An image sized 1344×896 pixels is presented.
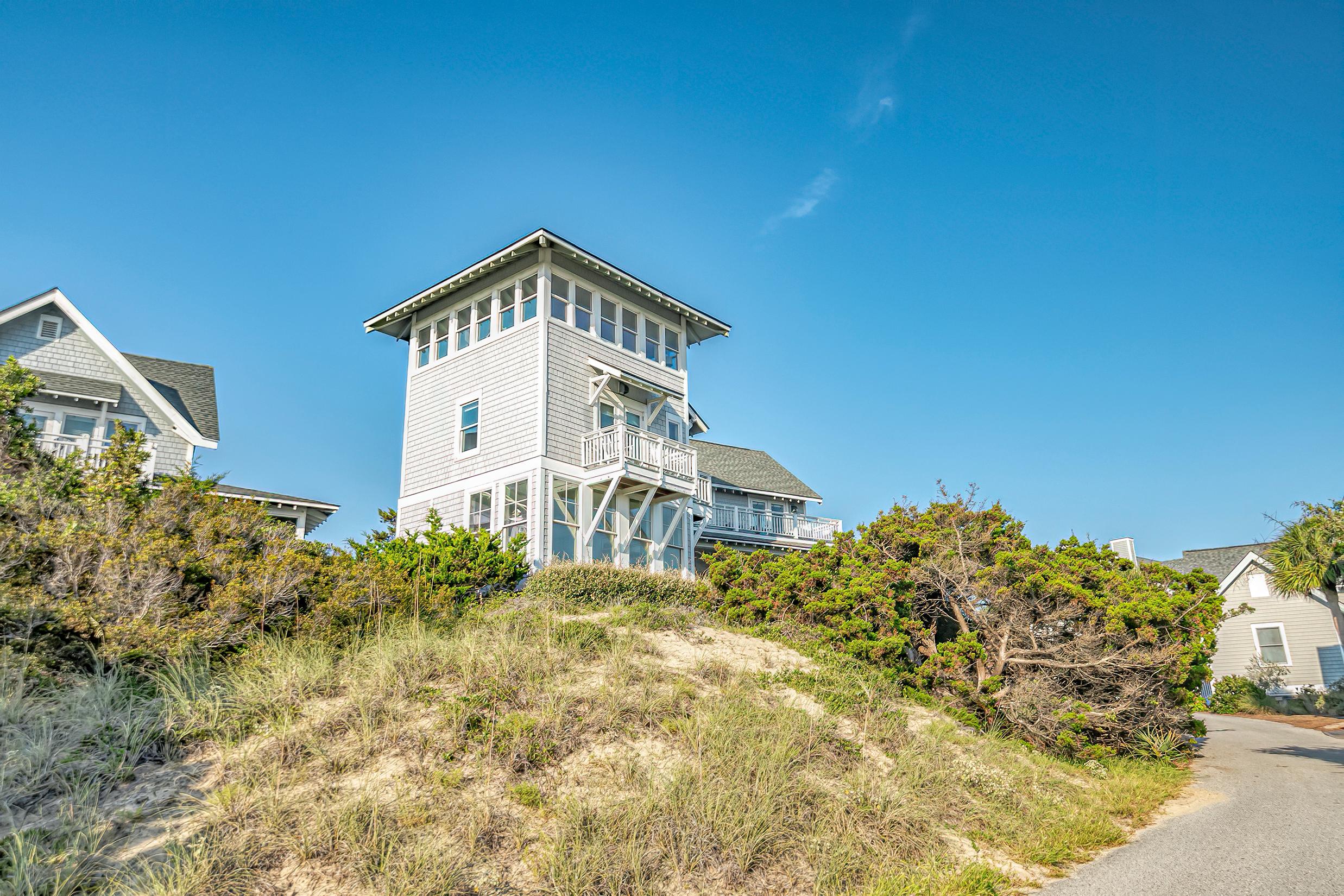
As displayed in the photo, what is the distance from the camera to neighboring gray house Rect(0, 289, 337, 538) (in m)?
19.7

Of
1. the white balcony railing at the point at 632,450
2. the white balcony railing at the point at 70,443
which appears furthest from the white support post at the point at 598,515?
the white balcony railing at the point at 70,443

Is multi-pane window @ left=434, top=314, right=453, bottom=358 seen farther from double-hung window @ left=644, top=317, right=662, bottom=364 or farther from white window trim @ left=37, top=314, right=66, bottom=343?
white window trim @ left=37, top=314, right=66, bottom=343

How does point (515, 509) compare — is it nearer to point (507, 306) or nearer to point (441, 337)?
point (507, 306)

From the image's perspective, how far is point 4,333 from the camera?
20.0 metres

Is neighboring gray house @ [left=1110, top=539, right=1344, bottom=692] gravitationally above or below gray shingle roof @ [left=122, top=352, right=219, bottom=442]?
below

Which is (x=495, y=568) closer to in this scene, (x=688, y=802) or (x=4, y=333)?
(x=688, y=802)

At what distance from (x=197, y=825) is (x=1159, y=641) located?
13867 mm

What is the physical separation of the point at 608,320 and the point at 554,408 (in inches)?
150

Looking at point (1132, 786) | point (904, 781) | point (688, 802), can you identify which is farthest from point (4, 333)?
point (1132, 786)

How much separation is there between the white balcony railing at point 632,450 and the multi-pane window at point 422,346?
634 cm

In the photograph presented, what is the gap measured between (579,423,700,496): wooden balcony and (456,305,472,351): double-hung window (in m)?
4.97

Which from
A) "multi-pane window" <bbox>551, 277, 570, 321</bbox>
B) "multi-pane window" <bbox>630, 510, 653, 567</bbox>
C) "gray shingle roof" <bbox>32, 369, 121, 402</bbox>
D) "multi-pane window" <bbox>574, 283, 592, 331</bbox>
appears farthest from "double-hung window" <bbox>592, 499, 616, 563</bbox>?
"gray shingle roof" <bbox>32, 369, 121, 402</bbox>

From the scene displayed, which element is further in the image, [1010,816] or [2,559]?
[1010,816]

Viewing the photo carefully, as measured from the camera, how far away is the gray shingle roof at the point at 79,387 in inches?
767
